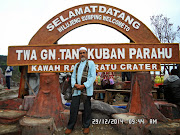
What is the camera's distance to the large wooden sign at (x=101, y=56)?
10.9ft

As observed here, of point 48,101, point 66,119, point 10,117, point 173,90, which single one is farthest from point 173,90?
point 10,117

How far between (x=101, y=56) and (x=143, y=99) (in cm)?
145

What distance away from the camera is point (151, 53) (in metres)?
3.34

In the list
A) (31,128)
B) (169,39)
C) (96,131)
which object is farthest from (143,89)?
(169,39)

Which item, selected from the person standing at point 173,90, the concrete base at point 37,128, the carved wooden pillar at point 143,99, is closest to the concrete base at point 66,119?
the concrete base at point 37,128

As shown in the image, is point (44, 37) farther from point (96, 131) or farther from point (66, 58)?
point (96, 131)

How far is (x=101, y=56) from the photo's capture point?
3.34m

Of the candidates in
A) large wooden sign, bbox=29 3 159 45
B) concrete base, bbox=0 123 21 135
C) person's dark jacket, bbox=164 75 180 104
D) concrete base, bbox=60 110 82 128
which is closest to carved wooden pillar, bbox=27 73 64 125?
concrete base, bbox=60 110 82 128

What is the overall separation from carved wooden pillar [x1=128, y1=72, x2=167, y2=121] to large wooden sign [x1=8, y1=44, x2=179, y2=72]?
246 millimetres

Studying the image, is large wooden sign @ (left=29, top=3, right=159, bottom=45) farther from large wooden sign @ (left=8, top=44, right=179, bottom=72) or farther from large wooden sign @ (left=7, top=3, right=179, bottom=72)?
large wooden sign @ (left=8, top=44, right=179, bottom=72)

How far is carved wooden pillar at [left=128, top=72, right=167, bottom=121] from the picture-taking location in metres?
3.15

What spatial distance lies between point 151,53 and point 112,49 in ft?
3.20

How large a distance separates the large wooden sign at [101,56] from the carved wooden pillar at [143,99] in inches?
9.7

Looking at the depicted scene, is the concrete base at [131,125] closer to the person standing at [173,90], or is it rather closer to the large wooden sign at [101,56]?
the large wooden sign at [101,56]
